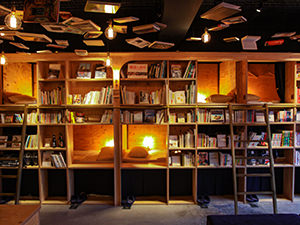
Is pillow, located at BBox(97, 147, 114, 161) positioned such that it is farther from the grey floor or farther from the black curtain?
the black curtain

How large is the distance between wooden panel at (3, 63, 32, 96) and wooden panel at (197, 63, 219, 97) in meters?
4.44

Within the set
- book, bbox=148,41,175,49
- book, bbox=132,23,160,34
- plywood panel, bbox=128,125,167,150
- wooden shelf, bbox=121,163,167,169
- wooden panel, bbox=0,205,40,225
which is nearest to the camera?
wooden panel, bbox=0,205,40,225

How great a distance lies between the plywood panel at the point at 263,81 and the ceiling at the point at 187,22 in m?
0.71


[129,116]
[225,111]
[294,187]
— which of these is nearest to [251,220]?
[225,111]

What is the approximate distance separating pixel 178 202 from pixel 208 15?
3.36m

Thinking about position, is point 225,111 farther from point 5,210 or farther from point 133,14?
point 5,210

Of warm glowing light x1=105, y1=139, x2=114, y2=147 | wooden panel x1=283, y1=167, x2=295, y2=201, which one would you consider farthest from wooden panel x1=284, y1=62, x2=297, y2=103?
warm glowing light x1=105, y1=139, x2=114, y2=147

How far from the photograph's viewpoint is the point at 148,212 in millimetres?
3562

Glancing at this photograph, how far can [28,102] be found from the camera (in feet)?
13.0

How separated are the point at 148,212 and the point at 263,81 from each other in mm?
4064

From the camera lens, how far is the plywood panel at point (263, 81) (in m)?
4.80

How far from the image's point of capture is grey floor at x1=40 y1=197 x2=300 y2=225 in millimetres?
3277

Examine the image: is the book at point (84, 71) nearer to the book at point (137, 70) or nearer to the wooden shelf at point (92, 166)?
the book at point (137, 70)

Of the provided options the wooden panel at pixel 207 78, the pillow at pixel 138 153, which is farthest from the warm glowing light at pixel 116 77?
the wooden panel at pixel 207 78
